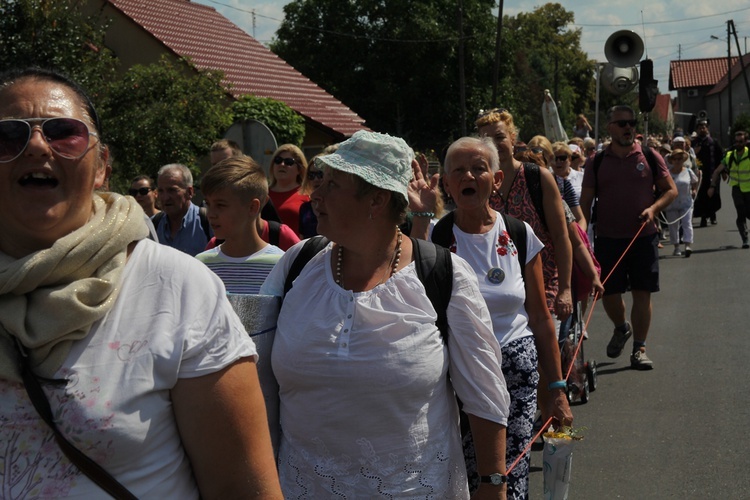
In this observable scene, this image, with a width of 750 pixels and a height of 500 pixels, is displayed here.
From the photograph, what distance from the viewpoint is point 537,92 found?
7162 cm

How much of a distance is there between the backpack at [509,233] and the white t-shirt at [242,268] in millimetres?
835

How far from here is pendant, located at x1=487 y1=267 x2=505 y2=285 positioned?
4.63m

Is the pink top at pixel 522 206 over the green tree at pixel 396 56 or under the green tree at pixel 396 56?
under

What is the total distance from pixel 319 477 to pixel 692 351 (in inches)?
282

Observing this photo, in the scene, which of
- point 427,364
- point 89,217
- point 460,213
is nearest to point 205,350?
point 89,217

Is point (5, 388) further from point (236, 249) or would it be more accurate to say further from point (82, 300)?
point (236, 249)

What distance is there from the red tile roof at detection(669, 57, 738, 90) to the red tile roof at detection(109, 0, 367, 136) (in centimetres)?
9485

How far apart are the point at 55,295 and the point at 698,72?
410 ft

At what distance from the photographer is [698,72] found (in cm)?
11912

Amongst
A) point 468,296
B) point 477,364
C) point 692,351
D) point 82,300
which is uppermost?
point 82,300

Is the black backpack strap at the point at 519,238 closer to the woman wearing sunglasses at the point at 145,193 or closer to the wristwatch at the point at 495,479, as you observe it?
the wristwatch at the point at 495,479

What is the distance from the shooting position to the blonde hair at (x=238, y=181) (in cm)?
522

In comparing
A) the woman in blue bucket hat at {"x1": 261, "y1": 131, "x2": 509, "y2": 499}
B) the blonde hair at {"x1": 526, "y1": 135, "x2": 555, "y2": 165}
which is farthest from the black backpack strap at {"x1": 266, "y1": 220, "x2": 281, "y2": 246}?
the blonde hair at {"x1": 526, "y1": 135, "x2": 555, "y2": 165}

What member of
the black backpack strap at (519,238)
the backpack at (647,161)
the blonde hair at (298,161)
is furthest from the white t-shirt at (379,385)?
the backpack at (647,161)
